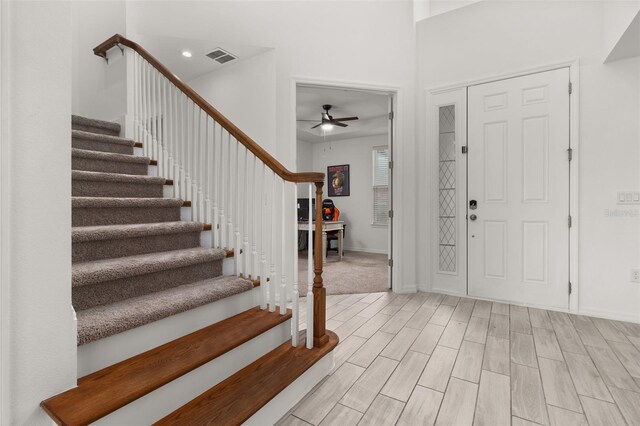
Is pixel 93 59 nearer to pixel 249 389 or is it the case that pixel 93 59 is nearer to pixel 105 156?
pixel 105 156

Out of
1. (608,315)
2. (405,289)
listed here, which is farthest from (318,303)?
(608,315)

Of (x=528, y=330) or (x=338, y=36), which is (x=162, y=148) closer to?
(x=338, y=36)

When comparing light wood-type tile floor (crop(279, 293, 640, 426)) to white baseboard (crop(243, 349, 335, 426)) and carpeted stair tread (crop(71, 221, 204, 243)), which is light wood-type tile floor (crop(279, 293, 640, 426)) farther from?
carpeted stair tread (crop(71, 221, 204, 243))

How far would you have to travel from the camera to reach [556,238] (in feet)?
9.74

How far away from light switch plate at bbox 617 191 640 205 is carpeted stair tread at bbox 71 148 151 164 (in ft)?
13.7

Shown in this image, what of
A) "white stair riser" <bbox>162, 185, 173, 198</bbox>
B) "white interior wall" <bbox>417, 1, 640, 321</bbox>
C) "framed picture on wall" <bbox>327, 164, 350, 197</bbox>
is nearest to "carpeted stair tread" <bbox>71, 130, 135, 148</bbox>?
"white stair riser" <bbox>162, 185, 173, 198</bbox>

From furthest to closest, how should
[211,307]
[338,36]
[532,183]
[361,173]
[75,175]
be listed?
[361,173], [338,36], [532,183], [75,175], [211,307]

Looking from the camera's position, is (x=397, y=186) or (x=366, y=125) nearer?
(x=397, y=186)

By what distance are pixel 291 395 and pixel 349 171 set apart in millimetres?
5937

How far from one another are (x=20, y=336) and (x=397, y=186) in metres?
3.28

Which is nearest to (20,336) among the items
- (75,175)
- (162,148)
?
(75,175)

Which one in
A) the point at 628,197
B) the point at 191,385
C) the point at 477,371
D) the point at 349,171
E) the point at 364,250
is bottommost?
the point at 477,371

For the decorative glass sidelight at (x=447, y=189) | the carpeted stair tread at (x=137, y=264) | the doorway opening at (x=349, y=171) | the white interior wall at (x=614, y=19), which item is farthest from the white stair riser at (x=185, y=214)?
the white interior wall at (x=614, y=19)

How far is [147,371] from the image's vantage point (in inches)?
50.9
